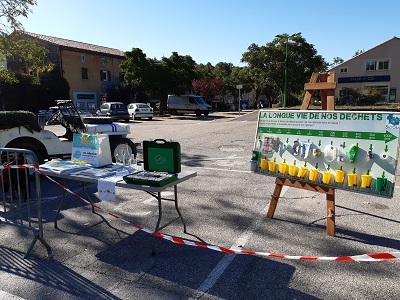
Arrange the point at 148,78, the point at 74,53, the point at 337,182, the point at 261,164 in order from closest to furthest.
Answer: the point at 337,182
the point at 261,164
the point at 148,78
the point at 74,53

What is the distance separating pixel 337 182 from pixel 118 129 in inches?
234

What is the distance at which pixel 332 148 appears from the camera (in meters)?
3.96

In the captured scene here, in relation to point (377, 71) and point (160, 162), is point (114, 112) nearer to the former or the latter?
point (160, 162)

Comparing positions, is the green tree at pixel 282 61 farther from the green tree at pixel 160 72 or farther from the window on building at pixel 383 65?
the green tree at pixel 160 72

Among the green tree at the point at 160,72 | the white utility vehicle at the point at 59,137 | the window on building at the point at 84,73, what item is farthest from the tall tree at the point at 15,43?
the window on building at the point at 84,73

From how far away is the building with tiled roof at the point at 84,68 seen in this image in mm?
33719

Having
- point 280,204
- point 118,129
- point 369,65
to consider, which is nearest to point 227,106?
point 369,65

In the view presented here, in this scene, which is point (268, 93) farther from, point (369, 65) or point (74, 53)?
point (74, 53)

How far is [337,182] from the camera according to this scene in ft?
12.7

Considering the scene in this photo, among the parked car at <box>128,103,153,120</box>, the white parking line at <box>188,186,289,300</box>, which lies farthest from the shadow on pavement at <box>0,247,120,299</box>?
the parked car at <box>128,103,153,120</box>

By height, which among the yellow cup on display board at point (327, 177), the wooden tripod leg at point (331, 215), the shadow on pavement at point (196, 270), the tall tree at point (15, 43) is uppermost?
the tall tree at point (15, 43)

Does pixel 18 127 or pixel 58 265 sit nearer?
pixel 58 265

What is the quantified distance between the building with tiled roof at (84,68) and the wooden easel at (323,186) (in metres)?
33.5

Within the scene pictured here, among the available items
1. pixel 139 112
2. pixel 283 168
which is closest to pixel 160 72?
pixel 139 112
